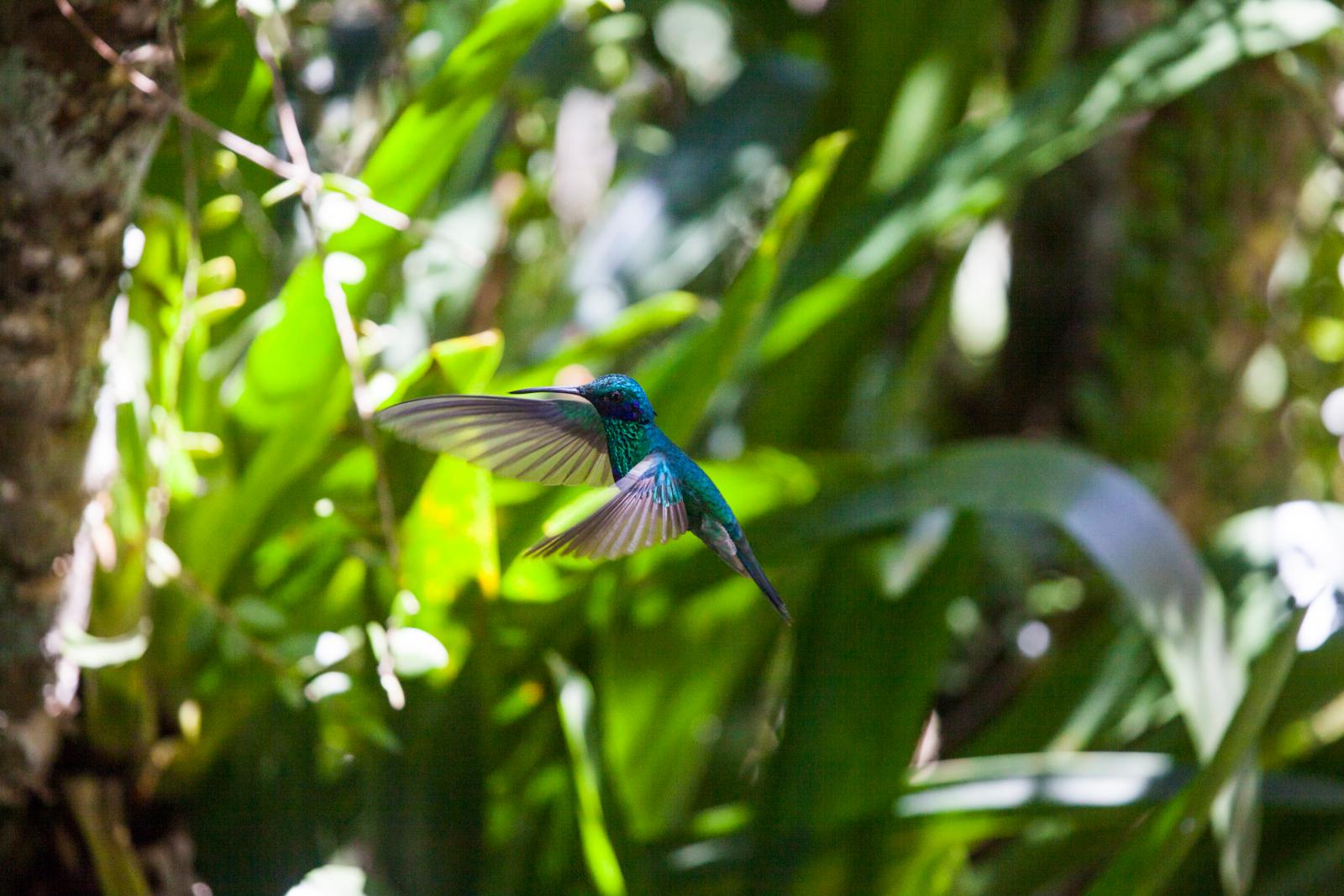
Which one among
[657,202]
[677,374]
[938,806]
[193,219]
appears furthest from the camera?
[657,202]

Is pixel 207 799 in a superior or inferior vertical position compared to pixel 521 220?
inferior

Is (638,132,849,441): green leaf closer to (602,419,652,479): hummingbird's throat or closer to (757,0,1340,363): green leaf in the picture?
(757,0,1340,363): green leaf

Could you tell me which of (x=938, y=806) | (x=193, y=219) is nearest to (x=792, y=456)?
(x=938, y=806)

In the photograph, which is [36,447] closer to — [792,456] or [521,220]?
[792,456]

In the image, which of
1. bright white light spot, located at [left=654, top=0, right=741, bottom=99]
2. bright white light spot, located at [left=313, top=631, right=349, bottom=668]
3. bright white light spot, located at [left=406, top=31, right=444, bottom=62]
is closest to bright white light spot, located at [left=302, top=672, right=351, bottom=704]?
bright white light spot, located at [left=313, top=631, right=349, bottom=668]

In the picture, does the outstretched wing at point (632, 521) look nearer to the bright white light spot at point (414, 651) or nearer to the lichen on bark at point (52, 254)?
the bright white light spot at point (414, 651)

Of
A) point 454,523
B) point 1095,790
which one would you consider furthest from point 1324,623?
point 454,523

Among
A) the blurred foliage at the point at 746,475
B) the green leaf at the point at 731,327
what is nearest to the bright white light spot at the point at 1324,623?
the blurred foliage at the point at 746,475
